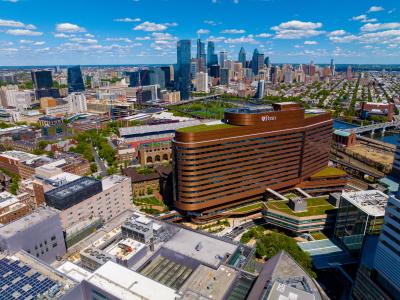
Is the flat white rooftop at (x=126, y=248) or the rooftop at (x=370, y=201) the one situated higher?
the rooftop at (x=370, y=201)

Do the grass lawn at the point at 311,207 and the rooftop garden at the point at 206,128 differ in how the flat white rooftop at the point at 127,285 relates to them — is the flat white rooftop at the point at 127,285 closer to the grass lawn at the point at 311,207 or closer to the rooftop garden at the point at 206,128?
the rooftop garden at the point at 206,128

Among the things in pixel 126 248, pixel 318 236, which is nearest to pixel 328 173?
pixel 318 236

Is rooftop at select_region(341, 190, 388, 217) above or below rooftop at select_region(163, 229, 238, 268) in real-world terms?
above

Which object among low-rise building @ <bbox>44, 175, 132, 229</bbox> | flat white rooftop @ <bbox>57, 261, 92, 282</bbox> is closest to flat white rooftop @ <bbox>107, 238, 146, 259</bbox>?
flat white rooftop @ <bbox>57, 261, 92, 282</bbox>

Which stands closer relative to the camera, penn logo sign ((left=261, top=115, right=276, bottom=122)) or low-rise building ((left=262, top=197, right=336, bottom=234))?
low-rise building ((left=262, top=197, right=336, bottom=234))

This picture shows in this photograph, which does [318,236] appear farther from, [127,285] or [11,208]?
[11,208]

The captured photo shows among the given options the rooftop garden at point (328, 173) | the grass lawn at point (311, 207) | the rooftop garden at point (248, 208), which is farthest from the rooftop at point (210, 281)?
the rooftop garden at point (328, 173)

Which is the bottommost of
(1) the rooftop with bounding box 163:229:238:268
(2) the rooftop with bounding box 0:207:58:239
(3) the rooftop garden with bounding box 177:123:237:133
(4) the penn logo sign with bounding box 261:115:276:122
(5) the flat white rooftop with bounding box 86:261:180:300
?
(1) the rooftop with bounding box 163:229:238:268

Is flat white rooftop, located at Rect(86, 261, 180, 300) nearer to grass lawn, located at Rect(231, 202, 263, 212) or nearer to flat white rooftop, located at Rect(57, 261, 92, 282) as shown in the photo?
flat white rooftop, located at Rect(57, 261, 92, 282)
